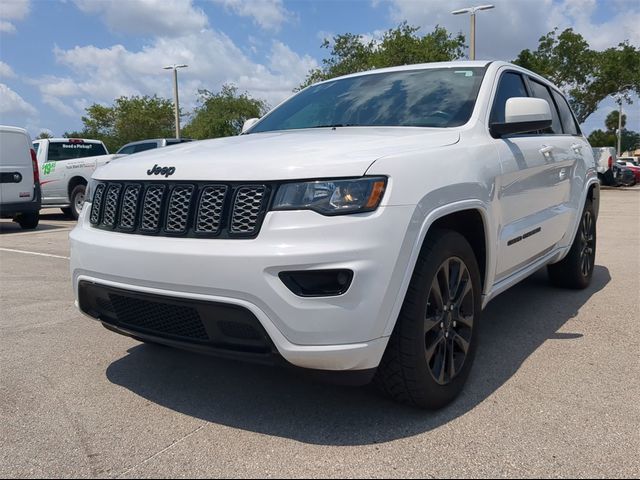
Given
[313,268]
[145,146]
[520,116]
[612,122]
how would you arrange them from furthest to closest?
[612,122], [145,146], [520,116], [313,268]

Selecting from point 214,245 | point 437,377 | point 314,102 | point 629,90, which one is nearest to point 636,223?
point 314,102

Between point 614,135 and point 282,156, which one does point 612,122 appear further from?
point 282,156

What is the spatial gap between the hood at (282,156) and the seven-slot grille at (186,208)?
5 centimetres

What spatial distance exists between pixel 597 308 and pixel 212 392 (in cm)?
315

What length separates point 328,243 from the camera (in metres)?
2.26

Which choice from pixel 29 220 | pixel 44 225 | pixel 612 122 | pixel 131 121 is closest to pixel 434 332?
pixel 29 220

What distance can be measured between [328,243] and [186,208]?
2.23ft

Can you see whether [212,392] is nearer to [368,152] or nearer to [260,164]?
[260,164]

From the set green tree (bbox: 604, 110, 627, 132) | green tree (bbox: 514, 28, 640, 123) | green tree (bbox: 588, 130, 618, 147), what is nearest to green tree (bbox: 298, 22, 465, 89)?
green tree (bbox: 514, 28, 640, 123)

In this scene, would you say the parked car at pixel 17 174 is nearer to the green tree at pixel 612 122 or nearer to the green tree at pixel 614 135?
the green tree at pixel 614 135

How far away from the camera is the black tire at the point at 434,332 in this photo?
250 centimetres

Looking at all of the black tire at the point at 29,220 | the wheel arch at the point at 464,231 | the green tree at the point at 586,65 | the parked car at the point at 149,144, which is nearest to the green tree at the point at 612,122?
the green tree at the point at 586,65

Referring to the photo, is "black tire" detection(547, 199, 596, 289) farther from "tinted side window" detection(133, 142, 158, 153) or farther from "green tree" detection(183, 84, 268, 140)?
"green tree" detection(183, 84, 268, 140)

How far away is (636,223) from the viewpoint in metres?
11.1
